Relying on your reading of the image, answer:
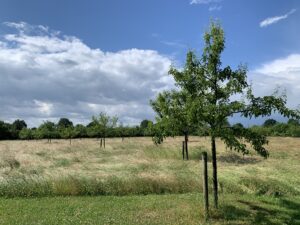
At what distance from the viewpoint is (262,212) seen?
13742 millimetres

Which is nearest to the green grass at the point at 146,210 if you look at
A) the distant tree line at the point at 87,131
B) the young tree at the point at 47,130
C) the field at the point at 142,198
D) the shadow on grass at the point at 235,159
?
the field at the point at 142,198

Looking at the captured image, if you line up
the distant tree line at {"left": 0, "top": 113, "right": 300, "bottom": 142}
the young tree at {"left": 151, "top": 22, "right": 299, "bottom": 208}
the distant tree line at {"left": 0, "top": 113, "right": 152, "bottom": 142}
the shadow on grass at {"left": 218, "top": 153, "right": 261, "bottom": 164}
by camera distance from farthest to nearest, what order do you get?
the distant tree line at {"left": 0, "top": 113, "right": 152, "bottom": 142} → the distant tree line at {"left": 0, "top": 113, "right": 300, "bottom": 142} → the shadow on grass at {"left": 218, "top": 153, "right": 261, "bottom": 164} → the young tree at {"left": 151, "top": 22, "right": 299, "bottom": 208}

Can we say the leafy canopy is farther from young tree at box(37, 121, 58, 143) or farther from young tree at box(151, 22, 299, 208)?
young tree at box(37, 121, 58, 143)

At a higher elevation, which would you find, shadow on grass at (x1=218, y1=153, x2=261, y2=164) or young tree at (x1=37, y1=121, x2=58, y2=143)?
young tree at (x1=37, y1=121, x2=58, y2=143)

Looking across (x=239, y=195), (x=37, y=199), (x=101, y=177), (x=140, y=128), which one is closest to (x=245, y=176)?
(x=239, y=195)

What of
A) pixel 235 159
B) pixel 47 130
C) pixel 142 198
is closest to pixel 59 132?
pixel 47 130

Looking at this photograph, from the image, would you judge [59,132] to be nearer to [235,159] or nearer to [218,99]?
[235,159]

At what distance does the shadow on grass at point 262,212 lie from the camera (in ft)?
41.7

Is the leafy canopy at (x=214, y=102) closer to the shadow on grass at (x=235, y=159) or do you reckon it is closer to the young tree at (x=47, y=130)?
the shadow on grass at (x=235, y=159)

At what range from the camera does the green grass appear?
1258cm

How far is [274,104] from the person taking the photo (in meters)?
12.3

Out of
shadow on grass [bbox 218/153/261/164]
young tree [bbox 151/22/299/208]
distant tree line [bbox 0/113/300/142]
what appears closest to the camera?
young tree [bbox 151/22/299/208]

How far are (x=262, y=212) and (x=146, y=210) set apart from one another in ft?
12.4

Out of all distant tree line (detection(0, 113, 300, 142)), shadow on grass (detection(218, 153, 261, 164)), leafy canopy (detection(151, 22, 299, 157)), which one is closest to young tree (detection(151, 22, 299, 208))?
leafy canopy (detection(151, 22, 299, 157))
